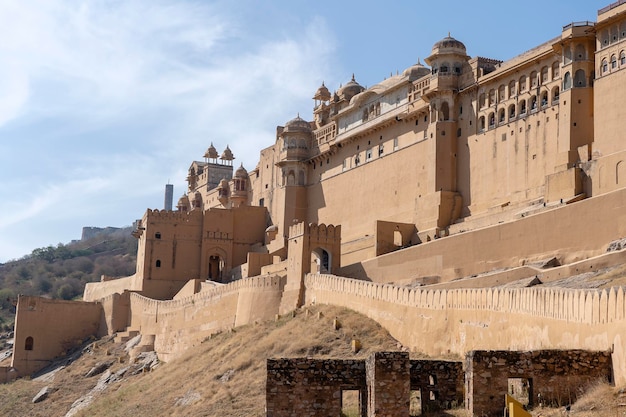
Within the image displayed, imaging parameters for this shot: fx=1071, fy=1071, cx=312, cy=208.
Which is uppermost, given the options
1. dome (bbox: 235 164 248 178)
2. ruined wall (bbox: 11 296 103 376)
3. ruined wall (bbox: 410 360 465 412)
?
dome (bbox: 235 164 248 178)

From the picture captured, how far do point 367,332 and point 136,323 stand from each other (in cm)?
2245

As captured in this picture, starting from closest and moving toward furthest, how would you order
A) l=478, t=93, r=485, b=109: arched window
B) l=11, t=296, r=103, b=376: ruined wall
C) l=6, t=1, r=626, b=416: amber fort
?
l=6, t=1, r=626, b=416: amber fort < l=478, t=93, r=485, b=109: arched window < l=11, t=296, r=103, b=376: ruined wall

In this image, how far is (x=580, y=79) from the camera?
35.4 metres

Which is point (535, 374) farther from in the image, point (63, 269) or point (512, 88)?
point (63, 269)

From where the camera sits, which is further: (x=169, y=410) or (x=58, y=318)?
(x=58, y=318)

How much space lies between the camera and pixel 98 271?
317ft

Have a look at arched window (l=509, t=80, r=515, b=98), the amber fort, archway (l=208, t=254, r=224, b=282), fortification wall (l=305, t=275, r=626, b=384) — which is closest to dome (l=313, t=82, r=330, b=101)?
the amber fort

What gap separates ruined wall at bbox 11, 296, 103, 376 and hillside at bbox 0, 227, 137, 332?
2601 cm

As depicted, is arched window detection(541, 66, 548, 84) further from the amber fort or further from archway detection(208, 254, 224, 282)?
archway detection(208, 254, 224, 282)

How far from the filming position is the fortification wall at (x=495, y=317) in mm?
14086

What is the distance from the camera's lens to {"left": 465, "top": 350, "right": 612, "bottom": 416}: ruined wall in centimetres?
1309

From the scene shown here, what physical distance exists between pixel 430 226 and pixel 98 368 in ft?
47.5

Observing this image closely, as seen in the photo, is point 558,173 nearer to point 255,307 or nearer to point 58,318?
point 255,307

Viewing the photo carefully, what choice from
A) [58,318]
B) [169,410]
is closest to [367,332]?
[169,410]
